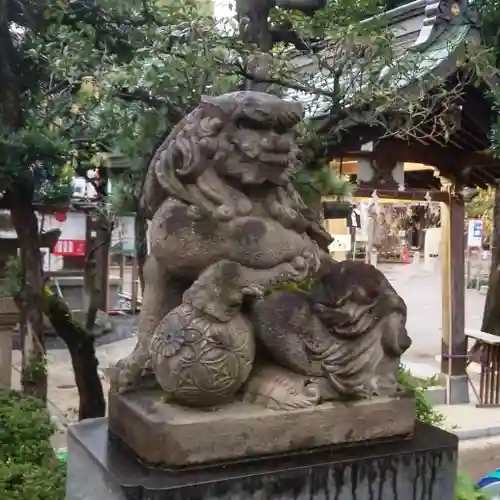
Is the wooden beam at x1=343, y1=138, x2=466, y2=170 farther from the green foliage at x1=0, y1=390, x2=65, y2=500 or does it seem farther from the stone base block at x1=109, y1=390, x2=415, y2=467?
the stone base block at x1=109, y1=390, x2=415, y2=467

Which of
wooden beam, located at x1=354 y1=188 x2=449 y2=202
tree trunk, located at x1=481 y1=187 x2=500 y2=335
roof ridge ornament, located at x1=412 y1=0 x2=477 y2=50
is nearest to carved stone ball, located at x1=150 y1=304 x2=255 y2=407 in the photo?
roof ridge ornament, located at x1=412 y1=0 x2=477 y2=50

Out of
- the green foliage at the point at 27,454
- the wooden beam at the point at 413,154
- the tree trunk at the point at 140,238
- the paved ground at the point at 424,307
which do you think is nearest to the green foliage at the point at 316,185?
the tree trunk at the point at 140,238

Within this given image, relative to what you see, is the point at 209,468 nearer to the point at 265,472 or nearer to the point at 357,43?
the point at 265,472

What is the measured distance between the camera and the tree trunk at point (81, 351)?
4.29 metres

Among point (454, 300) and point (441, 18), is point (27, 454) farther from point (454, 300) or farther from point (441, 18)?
point (454, 300)

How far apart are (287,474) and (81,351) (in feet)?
8.59

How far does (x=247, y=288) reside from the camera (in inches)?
83.6

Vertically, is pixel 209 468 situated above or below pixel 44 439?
above

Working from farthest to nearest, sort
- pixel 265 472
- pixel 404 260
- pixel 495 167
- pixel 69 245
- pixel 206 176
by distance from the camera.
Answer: pixel 404 260 → pixel 69 245 → pixel 495 167 → pixel 206 176 → pixel 265 472

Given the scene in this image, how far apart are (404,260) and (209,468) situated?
2356 centimetres

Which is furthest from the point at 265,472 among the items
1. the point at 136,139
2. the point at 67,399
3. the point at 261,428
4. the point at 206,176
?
the point at 67,399

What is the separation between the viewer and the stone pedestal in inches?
74.6

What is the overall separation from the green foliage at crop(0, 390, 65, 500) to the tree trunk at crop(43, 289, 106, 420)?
1.23ft

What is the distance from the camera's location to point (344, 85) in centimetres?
357
